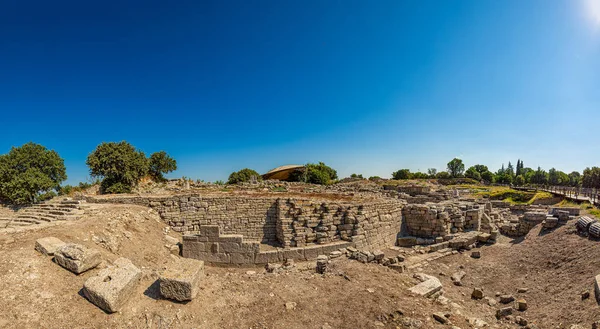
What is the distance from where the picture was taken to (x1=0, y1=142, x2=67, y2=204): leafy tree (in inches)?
618

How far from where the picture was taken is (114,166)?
22.9 metres

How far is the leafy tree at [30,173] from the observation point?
51.5ft

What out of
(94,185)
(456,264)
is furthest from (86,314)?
(94,185)

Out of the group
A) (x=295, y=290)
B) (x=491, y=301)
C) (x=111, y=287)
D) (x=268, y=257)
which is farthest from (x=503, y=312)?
(x=111, y=287)

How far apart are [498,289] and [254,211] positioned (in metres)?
10.6

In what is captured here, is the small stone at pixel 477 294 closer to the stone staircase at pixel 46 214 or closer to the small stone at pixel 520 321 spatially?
the small stone at pixel 520 321

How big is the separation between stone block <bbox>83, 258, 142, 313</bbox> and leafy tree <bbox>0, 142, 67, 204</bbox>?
1550cm

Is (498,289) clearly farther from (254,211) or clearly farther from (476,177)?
(476,177)

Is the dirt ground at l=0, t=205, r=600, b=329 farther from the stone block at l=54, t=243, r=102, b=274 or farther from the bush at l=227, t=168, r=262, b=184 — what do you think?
the bush at l=227, t=168, r=262, b=184

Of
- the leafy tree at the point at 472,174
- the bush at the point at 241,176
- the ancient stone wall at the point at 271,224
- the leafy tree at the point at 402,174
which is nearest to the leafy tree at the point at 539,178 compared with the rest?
the leafy tree at the point at 472,174

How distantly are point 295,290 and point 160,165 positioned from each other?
91.4 feet

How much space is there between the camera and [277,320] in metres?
6.34

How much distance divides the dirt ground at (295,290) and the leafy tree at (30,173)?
8.53 m

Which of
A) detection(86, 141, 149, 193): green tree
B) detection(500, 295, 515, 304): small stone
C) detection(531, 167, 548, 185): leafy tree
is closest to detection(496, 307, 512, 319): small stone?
detection(500, 295, 515, 304): small stone
